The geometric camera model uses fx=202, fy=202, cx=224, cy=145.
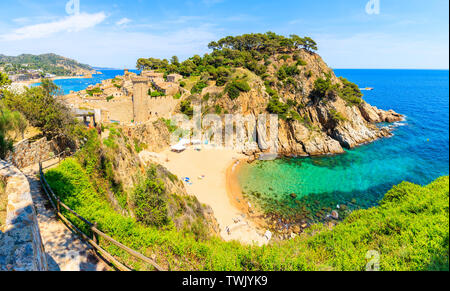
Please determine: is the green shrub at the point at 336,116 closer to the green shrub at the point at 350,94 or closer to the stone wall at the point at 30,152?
the green shrub at the point at 350,94

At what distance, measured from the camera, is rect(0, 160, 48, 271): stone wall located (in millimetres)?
2959

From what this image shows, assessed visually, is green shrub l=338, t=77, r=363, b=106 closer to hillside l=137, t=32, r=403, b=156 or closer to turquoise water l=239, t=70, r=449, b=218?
hillside l=137, t=32, r=403, b=156

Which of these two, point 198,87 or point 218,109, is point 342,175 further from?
point 198,87

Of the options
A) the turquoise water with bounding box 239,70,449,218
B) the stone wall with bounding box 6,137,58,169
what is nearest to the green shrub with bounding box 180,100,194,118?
the turquoise water with bounding box 239,70,449,218

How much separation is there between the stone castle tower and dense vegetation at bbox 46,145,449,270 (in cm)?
1783

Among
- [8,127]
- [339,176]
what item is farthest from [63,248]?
[339,176]

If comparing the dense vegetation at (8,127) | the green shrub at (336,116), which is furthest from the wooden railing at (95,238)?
the green shrub at (336,116)

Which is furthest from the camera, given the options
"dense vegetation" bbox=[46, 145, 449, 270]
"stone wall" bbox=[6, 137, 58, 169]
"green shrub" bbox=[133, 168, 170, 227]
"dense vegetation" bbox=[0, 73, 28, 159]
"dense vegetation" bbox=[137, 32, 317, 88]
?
"dense vegetation" bbox=[137, 32, 317, 88]

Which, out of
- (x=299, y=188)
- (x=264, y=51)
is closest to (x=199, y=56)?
(x=264, y=51)

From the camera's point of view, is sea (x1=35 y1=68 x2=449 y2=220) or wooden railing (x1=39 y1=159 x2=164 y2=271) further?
sea (x1=35 y1=68 x2=449 y2=220)

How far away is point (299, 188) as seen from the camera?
887 inches

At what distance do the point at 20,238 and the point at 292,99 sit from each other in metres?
40.4

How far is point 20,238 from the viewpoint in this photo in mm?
3357

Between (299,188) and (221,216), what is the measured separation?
9.93 metres
